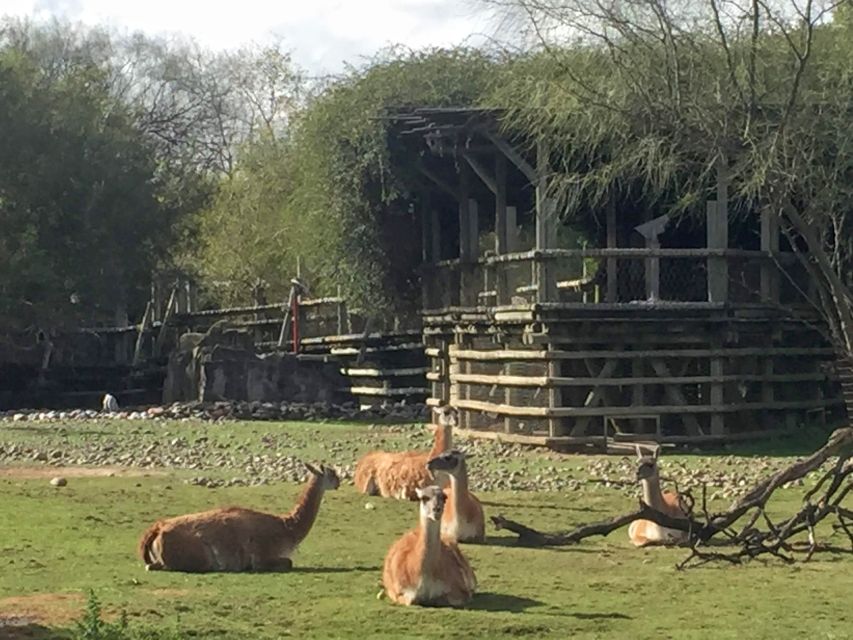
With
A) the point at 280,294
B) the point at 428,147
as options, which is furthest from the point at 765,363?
the point at 280,294

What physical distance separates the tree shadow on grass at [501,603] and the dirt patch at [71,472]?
9020 millimetres

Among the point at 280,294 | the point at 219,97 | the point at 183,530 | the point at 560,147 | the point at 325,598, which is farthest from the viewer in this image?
the point at 219,97

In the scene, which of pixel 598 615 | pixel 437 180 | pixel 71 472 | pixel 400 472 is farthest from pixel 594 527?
pixel 437 180

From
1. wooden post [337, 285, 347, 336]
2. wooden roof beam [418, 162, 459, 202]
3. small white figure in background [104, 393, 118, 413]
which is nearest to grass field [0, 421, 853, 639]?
wooden roof beam [418, 162, 459, 202]

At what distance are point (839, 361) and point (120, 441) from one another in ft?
35.1

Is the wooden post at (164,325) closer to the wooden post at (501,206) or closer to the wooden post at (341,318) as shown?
the wooden post at (341,318)

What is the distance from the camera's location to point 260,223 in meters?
46.0

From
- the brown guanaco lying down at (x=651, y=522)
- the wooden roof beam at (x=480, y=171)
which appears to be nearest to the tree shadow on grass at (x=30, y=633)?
the brown guanaco lying down at (x=651, y=522)

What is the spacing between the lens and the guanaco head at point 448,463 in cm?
1235

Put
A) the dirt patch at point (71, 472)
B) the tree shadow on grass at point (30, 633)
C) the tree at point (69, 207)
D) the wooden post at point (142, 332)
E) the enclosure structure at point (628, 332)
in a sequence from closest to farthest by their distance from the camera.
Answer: the tree shadow on grass at point (30, 633) < the dirt patch at point (71, 472) < the enclosure structure at point (628, 332) < the tree at point (69, 207) < the wooden post at point (142, 332)

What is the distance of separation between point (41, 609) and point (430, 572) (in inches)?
91.3

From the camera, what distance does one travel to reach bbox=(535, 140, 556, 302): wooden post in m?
21.9

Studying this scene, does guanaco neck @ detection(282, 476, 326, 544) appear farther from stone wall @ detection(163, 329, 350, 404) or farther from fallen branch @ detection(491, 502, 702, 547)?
stone wall @ detection(163, 329, 350, 404)

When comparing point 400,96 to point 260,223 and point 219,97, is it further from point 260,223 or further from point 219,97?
point 219,97
